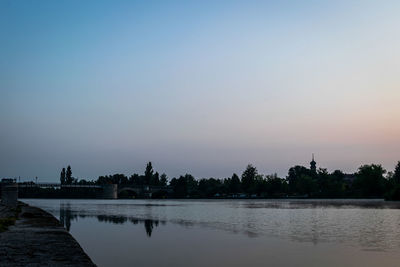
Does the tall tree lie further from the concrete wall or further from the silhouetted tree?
the concrete wall

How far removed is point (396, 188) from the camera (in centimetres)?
14138

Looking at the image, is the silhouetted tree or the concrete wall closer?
the concrete wall

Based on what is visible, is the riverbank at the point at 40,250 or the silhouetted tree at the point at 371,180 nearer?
the riverbank at the point at 40,250

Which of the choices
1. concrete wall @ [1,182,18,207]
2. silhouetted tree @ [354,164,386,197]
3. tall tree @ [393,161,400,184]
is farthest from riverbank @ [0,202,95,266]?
silhouetted tree @ [354,164,386,197]

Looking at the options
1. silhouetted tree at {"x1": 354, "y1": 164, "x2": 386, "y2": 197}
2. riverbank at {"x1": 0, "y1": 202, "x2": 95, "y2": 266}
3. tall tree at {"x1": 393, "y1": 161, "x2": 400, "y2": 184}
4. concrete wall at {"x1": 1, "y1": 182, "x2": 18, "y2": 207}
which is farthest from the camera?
silhouetted tree at {"x1": 354, "y1": 164, "x2": 386, "y2": 197}

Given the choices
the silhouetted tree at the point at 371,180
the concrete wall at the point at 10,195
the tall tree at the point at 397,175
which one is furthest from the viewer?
the silhouetted tree at the point at 371,180

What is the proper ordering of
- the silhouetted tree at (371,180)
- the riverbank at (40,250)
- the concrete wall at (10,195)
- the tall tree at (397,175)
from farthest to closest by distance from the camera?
the silhouetted tree at (371,180) < the tall tree at (397,175) < the concrete wall at (10,195) < the riverbank at (40,250)

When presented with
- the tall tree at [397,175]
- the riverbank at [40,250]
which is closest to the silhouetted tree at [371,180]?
the tall tree at [397,175]

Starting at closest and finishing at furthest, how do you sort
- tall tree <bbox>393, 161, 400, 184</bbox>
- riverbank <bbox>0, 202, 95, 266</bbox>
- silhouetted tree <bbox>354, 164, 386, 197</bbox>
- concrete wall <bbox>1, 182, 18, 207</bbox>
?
riverbank <bbox>0, 202, 95, 266</bbox> < concrete wall <bbox>1, 182, 18, 207</bbox> < tall tree <bbox>393, 161, 400, 184</bbox> < silhouetted tree <bbox>354, 164, 386, 197</bbox>

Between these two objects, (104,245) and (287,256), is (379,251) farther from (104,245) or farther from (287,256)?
(104,245)

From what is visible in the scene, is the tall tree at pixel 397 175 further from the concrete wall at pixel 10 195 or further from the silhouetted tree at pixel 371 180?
the concrete wall at pixel 10 195

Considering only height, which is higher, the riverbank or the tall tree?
the tall tree

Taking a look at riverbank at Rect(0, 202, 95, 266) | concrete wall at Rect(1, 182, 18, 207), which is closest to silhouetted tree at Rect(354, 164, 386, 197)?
concrete wall at Rect(1, 182, 18, 207)

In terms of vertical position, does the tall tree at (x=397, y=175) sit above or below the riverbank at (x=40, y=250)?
above
